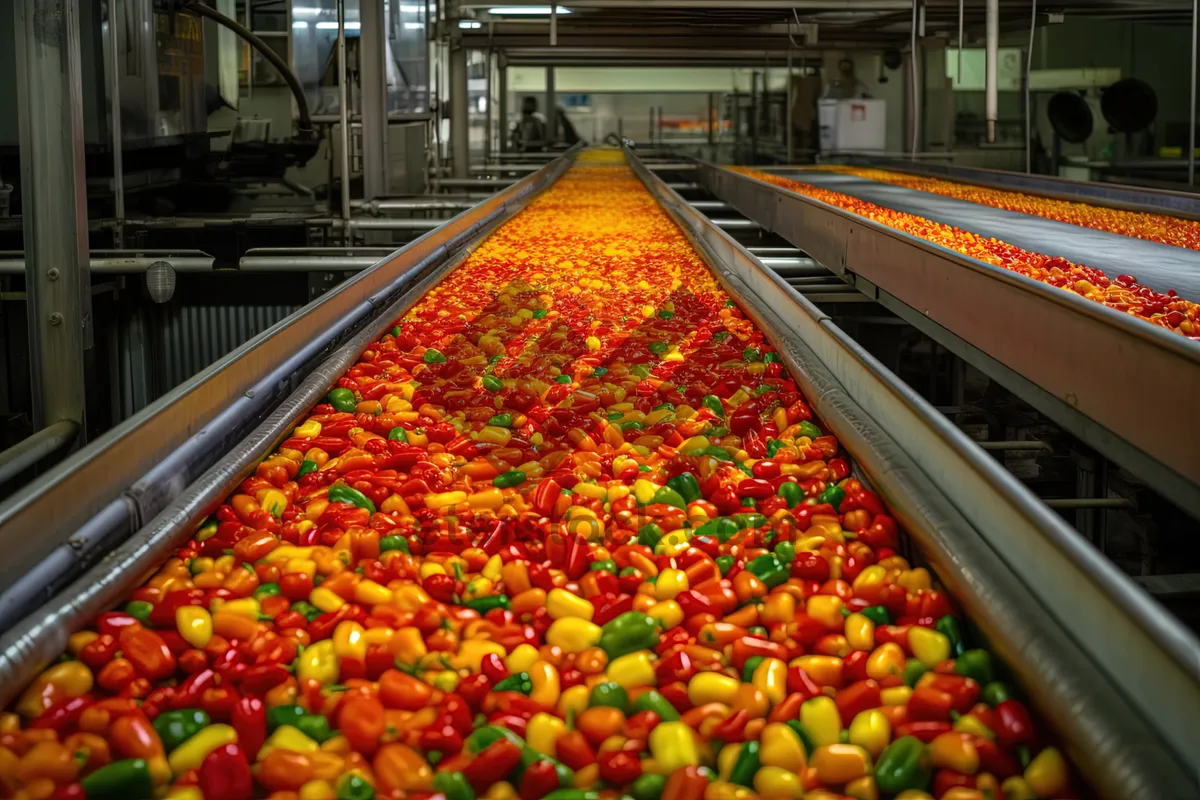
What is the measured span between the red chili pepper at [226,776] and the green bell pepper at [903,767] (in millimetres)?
768

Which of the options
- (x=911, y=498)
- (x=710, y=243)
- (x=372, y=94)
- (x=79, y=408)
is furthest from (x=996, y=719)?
(x=372, y=94)

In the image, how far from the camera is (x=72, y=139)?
9.43ft

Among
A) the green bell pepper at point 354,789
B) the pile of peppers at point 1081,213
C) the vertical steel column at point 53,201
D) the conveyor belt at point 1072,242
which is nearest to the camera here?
the green bell pepper at point 354,789

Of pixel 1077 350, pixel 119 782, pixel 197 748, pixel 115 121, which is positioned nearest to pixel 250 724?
pixel 197 748

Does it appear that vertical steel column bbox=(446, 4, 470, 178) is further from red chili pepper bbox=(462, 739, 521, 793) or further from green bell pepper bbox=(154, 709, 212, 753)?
Answer: red chili pepper bbox=(462, 739, 521, 793)

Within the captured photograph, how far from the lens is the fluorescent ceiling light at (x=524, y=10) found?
11.5m

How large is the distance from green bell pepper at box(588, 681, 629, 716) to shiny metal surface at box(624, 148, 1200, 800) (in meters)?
0.52

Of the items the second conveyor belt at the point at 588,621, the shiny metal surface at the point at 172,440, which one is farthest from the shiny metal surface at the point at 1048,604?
the shiny metal surface at the point at 172,440

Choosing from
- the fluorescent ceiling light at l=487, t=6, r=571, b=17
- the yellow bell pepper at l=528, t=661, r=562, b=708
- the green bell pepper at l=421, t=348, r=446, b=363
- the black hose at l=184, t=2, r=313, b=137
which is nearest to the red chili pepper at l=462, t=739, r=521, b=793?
the yellow bell pepper at l=528, t=661, r=562, b=708

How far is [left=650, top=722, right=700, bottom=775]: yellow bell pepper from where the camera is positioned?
4.54ft

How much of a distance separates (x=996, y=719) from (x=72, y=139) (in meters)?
2.60

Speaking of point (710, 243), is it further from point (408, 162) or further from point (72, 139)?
point (408, 162)

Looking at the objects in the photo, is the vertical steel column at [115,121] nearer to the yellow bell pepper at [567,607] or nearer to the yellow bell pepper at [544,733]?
the yellow bell pepper at [567,607]

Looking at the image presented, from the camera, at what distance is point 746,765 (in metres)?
1.36
